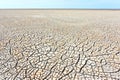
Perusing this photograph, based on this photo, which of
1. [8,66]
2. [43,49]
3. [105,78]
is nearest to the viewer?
[105,78]

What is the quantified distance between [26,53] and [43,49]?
35cm

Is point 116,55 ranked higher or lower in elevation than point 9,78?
higher

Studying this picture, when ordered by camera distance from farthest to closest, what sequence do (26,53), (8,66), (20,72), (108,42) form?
(108,42)
(26,53)
(8,66)
(20,72)

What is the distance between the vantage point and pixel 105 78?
6.29 feet

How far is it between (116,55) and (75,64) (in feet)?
2.57

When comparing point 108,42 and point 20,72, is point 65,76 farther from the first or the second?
point 108,42

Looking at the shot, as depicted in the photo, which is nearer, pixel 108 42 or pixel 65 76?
pixel 65 76

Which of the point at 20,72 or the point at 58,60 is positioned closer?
the point at 20,72

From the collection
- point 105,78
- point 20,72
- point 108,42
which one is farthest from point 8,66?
point 108,42

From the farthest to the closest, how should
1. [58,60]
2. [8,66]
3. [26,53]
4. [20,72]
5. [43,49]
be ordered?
[43,49] < [26,53] < [58,60] < [8,66] < [20,72]

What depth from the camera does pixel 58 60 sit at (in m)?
2.44

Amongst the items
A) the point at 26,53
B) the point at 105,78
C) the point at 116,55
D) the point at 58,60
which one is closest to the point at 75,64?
the point at 58,60

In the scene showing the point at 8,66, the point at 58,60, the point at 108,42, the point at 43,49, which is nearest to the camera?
the point at 8,66

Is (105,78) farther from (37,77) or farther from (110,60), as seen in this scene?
(37,77)
